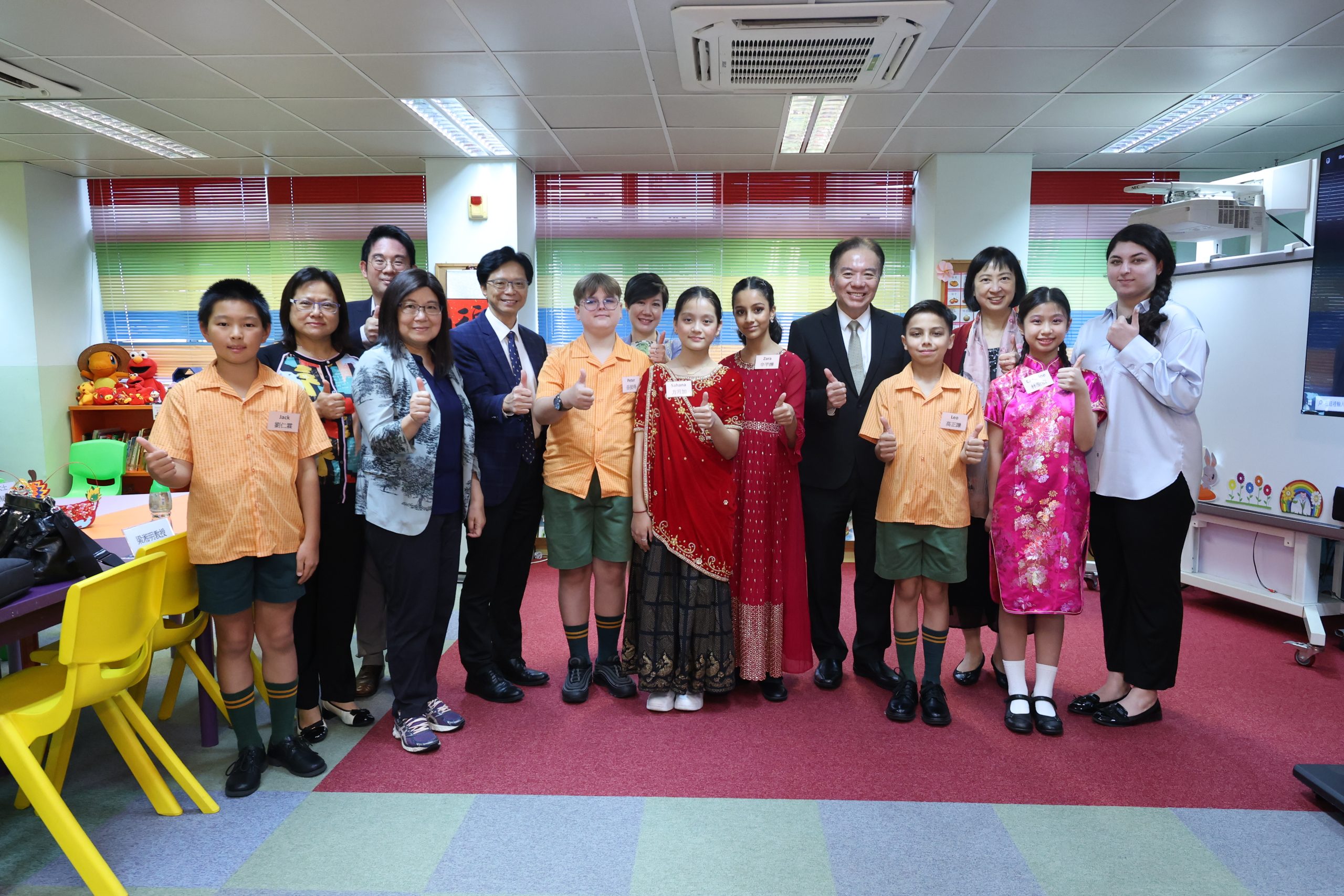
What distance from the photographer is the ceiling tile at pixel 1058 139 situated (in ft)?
15.6

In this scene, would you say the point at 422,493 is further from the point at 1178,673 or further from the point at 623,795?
the point at 1178,673

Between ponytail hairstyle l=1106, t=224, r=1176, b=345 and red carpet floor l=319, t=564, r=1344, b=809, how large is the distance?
141 cm

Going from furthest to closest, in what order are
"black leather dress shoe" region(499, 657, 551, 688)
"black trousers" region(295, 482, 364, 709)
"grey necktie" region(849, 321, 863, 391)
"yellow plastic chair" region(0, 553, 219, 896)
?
"black leather dress shoe" region(499, 657, 551, 688), "grey necktie" region(849, 321, 863, 391), "black trousers" region(295, 482, 364, 709), "yellow plastic chair" region(0, 553, 219, 896)

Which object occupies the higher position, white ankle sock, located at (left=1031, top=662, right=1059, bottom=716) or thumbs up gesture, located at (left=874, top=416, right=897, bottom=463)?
thumbs up gesture, located at (left=874, top=416, right=897, bottom=463)

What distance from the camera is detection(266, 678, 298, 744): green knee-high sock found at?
2.36m

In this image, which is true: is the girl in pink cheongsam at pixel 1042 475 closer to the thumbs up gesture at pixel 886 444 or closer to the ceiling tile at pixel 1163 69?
the thumbs up gesture at pixel 886 444

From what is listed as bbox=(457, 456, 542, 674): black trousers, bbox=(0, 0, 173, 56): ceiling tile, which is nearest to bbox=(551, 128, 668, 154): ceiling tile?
bbox=(0, 0, 173, 56): ceiling tile

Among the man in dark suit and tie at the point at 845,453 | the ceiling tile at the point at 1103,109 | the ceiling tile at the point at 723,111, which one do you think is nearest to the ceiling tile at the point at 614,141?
the ceiling tile at the point at 723,111

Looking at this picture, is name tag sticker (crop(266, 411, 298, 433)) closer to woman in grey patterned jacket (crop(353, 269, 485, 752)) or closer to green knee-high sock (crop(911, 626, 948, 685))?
woman in grey patterned jacket (crop(353, 269, 485, 752))

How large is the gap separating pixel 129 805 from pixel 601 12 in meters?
3.30

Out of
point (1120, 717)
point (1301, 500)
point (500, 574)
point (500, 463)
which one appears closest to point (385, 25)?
point (500, 463)

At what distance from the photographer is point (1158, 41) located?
11.4 feet

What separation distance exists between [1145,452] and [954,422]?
0.65 m

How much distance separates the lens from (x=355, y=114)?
14.6ft
